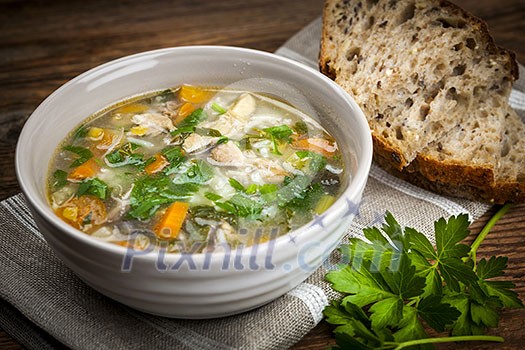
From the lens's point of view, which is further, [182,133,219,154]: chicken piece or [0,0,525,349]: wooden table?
[0,0,525,349]: wooden table

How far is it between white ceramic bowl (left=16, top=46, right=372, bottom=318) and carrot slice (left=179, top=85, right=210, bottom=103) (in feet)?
0.17

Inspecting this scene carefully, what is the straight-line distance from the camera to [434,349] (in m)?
2.57

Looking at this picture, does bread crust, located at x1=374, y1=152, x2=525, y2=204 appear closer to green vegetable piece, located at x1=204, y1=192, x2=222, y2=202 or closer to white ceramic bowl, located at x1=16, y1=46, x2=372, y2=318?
white ceramic bowl, located at x1=16, y1=46, x2=372, y2=318

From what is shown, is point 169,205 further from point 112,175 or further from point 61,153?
point 61,153

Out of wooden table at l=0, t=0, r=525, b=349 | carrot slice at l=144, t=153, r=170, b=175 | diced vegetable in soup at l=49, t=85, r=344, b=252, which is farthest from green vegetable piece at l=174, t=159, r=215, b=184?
wooden table at l=0, t=0, r=525, b=349

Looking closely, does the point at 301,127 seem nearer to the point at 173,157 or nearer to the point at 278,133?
the point at 278,133

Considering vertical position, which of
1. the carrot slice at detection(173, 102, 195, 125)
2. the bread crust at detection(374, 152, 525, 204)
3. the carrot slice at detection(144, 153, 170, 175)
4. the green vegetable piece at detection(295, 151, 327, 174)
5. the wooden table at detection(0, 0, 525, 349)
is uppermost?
the green vegetable piece at detection(295, 151, 327, 174)

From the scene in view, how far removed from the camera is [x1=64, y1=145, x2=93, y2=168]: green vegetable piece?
9.76 ft

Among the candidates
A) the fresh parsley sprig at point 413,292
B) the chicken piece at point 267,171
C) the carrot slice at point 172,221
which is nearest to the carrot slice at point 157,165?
the carrot slice at point 172,221

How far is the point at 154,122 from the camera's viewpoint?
317 centimetres

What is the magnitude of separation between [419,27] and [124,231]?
6.05ft

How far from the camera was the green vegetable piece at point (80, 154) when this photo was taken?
2.97 meters

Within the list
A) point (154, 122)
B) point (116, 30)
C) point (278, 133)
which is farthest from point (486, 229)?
point (116, 30)

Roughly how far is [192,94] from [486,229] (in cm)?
140
